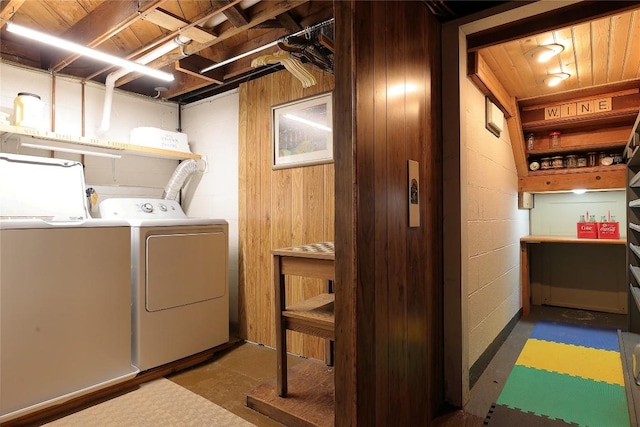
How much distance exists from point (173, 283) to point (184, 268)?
142 mm

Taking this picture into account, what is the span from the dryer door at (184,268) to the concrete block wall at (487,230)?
2.03 metres

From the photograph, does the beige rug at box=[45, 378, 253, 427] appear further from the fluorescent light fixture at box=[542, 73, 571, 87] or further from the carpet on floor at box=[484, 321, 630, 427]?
the fluorescent light fixture at box=[542, 73, 571, 87]

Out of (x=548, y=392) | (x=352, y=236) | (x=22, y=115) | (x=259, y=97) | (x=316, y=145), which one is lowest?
(x=548, y=392)

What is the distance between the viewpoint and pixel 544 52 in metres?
2.44

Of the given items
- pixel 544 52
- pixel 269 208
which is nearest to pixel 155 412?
pixel 269 208

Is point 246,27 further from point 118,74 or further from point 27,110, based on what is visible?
point 27,110

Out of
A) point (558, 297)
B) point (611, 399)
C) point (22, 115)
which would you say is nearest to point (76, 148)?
point (22, 115)

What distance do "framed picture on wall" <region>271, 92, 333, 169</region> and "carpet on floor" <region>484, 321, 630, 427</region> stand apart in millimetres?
2068

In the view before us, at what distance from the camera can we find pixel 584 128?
12.0 feet

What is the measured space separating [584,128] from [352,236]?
12.1 feet

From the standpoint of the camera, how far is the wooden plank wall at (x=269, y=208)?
9.28 ft

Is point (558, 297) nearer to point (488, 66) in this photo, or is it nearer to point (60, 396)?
point (488, 66)

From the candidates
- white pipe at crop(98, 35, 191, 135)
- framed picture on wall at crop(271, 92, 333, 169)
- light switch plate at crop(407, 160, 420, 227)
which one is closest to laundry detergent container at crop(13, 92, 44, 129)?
white pipe at crop(98, 35, 191, 135)

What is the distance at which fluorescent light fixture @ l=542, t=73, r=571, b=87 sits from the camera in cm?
288
